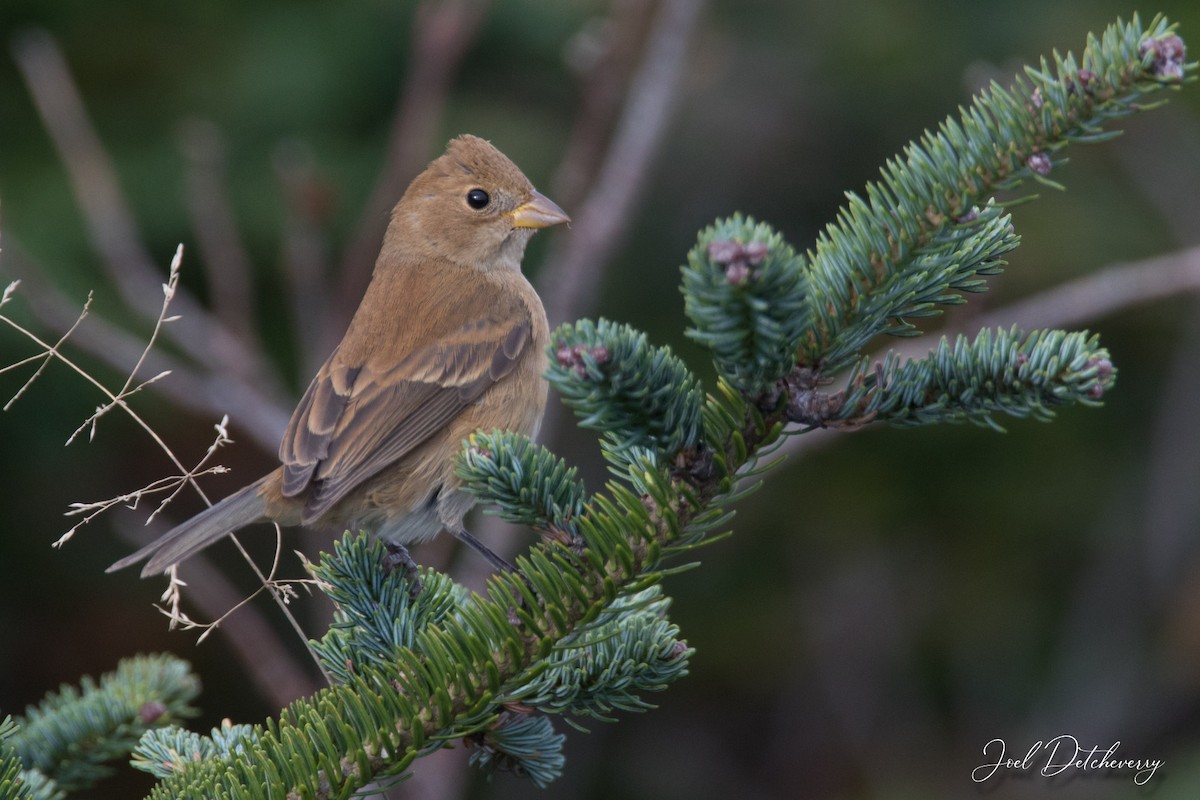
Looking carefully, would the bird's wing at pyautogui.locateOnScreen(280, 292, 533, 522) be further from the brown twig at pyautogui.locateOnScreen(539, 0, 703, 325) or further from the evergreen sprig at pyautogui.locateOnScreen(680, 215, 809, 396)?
the evergreen sprig at pyautogui.locateOnScreen(680, 215, 809, 396)

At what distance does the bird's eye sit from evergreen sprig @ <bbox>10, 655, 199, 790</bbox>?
7.89 feet

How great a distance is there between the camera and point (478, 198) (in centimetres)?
456

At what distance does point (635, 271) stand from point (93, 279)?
8.02 feet

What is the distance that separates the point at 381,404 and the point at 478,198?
3.82 ft

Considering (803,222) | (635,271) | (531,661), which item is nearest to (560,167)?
(635,271)

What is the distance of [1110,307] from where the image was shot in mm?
4195

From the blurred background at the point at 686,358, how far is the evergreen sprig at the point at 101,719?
2284 millimetres

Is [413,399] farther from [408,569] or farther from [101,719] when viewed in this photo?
[101,719]

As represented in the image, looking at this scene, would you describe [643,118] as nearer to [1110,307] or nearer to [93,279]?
[1110,307]

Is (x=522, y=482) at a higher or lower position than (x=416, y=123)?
lower

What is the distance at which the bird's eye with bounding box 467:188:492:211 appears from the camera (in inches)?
179

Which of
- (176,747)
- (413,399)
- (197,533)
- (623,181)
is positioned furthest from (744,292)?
(623,181)
